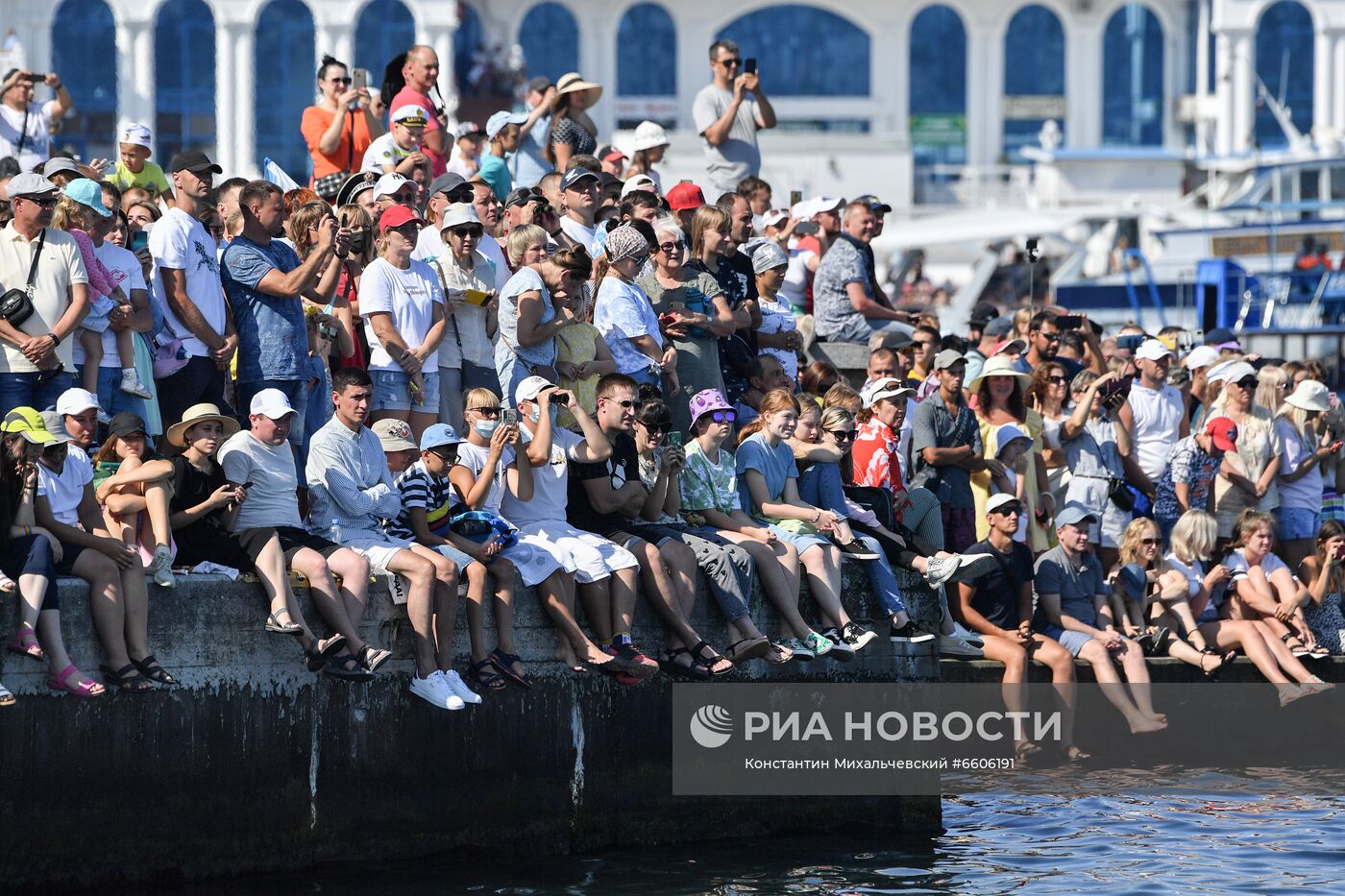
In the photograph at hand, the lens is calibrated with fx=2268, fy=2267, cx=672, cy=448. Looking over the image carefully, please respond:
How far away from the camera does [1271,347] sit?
29828mm

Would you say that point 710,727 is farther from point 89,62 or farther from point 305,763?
point 89,62

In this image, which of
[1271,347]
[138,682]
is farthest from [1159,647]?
[1271,347]

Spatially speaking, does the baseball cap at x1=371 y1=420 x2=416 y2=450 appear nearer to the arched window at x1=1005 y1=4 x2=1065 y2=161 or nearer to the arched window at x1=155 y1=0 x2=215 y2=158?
the arched window at x1=155 y1=0 x2=215 y2=158

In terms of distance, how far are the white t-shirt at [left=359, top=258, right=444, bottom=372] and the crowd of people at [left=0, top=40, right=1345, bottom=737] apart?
0.07 feet

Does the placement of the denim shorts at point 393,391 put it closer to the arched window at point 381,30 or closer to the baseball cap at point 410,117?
the baseball cap at point 410,117

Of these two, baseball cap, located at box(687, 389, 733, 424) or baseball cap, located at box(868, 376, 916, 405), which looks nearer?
baseball cap, located at box(687, 389, 733, 424)

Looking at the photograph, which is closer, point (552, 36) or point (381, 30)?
point (381, 30)

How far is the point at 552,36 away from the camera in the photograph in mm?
62875

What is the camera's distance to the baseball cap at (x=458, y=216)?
1295cm

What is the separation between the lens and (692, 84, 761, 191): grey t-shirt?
18.9 m

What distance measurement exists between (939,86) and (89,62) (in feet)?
76.2

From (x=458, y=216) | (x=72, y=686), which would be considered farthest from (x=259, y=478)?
(x=458, y=216)

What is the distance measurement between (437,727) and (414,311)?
8.17ft

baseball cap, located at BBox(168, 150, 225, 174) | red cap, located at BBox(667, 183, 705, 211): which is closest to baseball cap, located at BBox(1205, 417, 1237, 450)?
red cap, located at BBox(667, 183, 705, 211)
